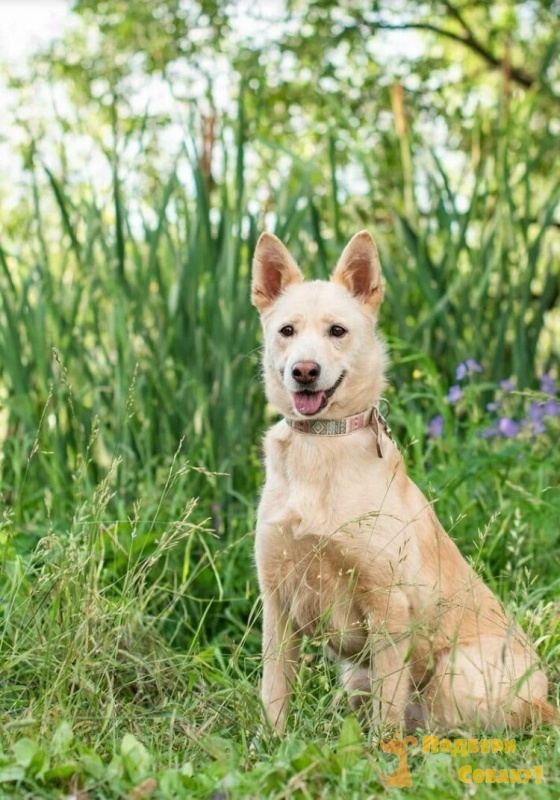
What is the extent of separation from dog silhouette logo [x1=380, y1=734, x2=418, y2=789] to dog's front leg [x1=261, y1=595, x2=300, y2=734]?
0.31m

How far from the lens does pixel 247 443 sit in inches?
157

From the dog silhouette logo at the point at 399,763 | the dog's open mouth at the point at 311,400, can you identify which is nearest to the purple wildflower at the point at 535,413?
the dog's open mouth at the point at 311,400

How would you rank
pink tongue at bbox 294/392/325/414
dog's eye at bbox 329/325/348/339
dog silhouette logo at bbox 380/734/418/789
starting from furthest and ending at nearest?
dog's eye at bbox 329/325/348/339 → pink tongue at bbox 294/392/325/414 → dog silhouette logo at bbox 380/734/418/789

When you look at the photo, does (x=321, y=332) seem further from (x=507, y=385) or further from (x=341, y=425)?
(x=507, y=385)

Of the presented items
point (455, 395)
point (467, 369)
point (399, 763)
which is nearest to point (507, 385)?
point (467, 369)

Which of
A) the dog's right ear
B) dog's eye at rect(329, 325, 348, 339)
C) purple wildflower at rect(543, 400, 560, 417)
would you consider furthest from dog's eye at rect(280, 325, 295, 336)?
purple wildflower at rect(543, 400, 560, 417)

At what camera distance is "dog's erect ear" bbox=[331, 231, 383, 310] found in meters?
2.71

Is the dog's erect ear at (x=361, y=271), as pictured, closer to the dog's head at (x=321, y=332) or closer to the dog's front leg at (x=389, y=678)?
the dog's head at (x=321, y=332)

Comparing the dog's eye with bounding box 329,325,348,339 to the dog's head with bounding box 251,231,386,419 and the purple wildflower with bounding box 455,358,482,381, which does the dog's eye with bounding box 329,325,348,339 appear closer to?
the dog's head with bounding box 251,231,386,419

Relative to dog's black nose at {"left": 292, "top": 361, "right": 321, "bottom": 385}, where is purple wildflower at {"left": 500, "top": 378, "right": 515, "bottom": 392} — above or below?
below

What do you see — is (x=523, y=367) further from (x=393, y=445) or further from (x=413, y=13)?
(x=413, y=13)

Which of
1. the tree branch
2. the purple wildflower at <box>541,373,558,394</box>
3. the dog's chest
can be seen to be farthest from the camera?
the tree branch

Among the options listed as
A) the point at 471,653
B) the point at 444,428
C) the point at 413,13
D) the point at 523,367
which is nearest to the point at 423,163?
the point at 523,367

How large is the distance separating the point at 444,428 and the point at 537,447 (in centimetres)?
37
